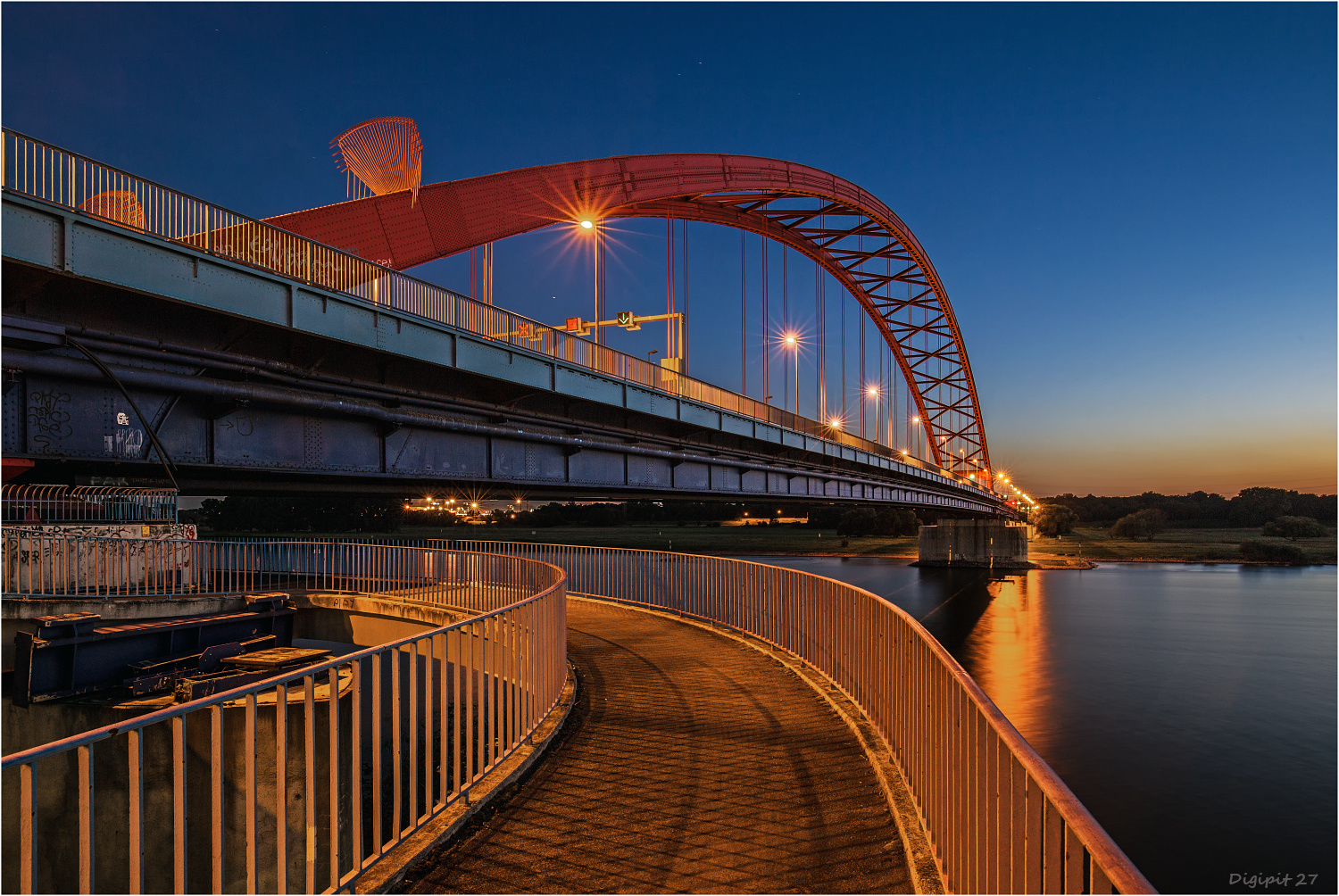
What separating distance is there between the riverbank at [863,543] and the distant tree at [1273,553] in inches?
41.3

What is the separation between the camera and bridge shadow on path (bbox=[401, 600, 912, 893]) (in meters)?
4.45

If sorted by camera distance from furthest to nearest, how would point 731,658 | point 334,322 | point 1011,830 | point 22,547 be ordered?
point 22,547 → point 334,322 → point 731,658 → point 1011,830

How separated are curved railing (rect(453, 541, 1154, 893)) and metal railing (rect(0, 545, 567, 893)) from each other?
9.15ft

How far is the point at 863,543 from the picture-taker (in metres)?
98.1

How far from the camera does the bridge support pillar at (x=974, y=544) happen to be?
225 ft

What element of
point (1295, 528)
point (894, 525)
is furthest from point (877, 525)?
point (1295, 528)

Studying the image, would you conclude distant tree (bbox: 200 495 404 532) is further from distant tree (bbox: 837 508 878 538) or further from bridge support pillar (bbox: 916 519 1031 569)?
distant tree (bbox: 837 508 878 538)

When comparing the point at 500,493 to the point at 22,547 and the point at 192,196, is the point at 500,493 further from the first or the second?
the point at 192,196

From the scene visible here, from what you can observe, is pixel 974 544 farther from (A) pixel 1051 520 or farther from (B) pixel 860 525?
(A) pixel 1051 520

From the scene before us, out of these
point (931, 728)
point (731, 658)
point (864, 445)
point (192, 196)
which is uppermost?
point (192, 196)

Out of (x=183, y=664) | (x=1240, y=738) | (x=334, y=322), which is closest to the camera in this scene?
(x=334, y=322)

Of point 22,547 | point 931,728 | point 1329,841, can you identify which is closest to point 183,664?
point 22,547

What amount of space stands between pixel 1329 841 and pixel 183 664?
23.0 meters

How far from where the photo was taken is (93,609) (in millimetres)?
13969
